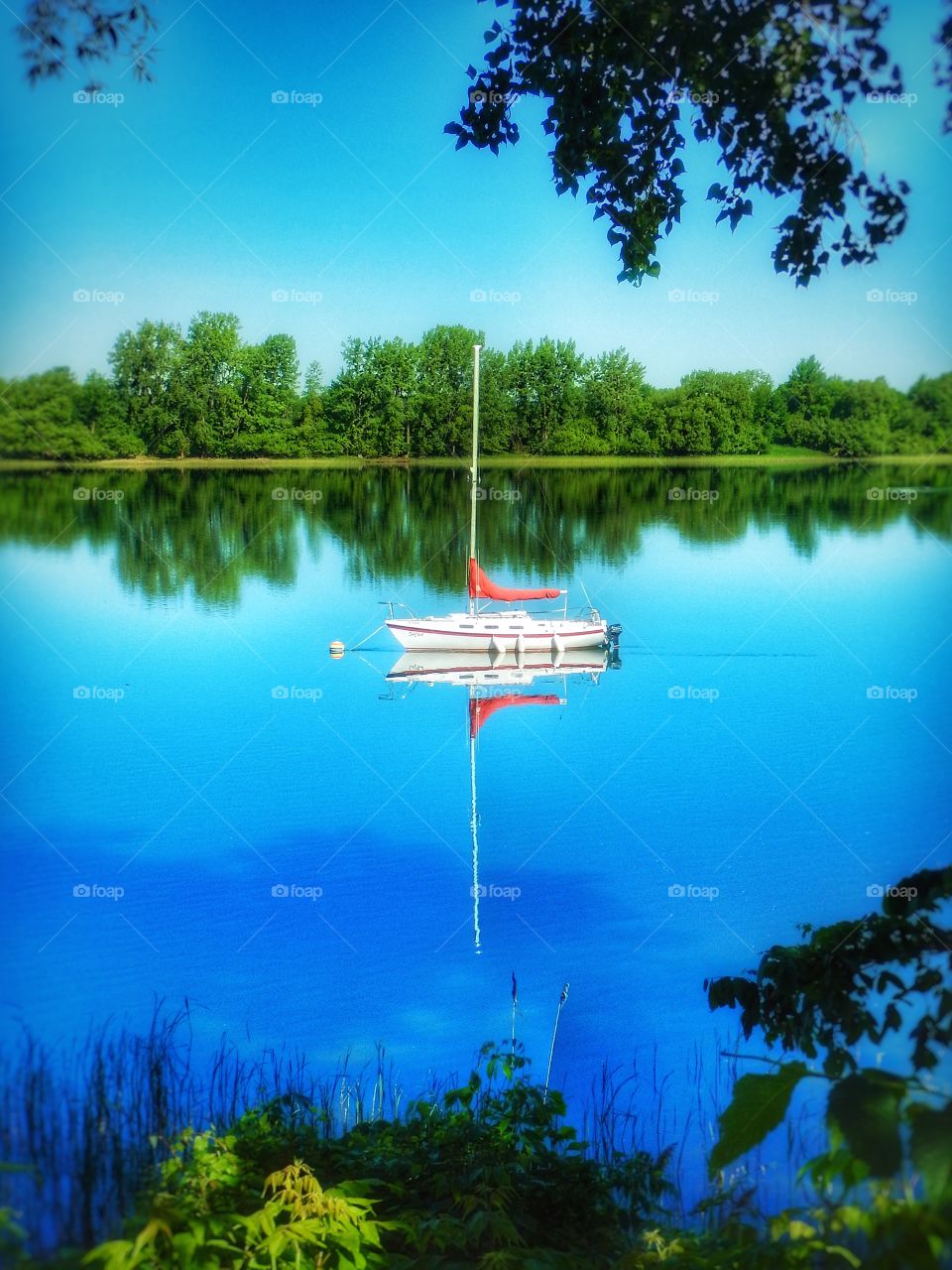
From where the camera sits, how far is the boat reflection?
4.09 meters

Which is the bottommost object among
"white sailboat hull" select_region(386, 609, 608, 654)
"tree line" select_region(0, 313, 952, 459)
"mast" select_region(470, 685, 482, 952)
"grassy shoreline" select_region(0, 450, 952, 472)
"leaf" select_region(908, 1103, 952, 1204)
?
"mast" select_region(470, 685, 482, 952)

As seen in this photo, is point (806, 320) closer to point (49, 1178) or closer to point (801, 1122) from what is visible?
point (801, 1122)

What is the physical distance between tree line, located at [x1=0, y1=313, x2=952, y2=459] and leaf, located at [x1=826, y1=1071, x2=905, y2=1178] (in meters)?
2.42

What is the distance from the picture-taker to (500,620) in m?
4.15

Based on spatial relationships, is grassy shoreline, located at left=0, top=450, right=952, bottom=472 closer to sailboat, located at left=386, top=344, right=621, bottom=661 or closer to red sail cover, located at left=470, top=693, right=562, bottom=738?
sailboat, located at left=386, top=344, right=621, bottom=661

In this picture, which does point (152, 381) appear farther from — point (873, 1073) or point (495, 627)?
point (873, 1073)

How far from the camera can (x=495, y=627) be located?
13.6 ft

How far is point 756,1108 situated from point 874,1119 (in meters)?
0.18

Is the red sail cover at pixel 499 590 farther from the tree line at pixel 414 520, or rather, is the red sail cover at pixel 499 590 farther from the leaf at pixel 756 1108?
the leaf at pixel 756 1108

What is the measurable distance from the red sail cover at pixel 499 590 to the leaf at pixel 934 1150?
9.18 feet

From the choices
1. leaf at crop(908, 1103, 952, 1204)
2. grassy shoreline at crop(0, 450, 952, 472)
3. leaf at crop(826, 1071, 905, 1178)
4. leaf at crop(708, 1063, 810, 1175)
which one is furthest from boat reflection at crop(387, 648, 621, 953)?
leaf at crop(908, 1103, 952, 1204)

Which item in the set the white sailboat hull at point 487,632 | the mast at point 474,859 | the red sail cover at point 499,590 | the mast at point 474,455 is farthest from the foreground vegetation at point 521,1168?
the mast at point 474,455

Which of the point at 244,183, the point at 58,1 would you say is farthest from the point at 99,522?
the point at 58,1

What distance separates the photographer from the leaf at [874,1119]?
150 cm
